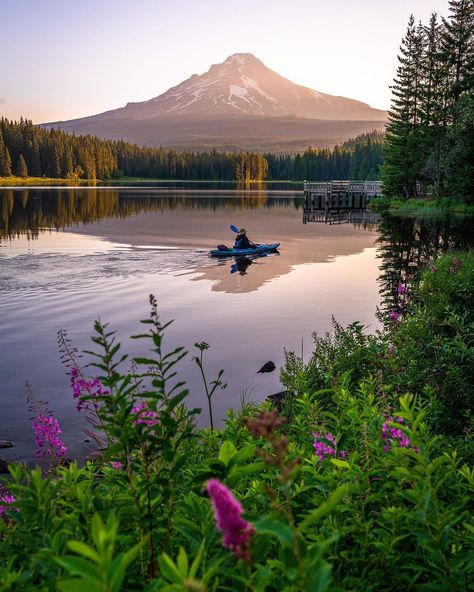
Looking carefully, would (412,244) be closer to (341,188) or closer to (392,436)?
(392,436)

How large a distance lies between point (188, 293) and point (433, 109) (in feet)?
177

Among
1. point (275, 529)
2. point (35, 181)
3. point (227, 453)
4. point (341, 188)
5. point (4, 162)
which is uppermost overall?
point (4, 162)

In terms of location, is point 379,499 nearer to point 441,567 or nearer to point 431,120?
point 441,567

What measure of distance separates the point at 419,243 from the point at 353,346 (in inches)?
1058

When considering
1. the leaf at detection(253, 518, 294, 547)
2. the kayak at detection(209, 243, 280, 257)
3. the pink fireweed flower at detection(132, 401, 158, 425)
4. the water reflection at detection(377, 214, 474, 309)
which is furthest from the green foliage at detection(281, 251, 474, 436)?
the kayak at detection(209, 243, 280, 257)

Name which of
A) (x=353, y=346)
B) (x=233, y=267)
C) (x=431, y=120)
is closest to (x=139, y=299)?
(x=233, y=267)

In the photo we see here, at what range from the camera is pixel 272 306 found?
19.0 m

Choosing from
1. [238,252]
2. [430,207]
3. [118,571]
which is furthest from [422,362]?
[430,207]

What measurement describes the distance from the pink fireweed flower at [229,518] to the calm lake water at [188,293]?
24.9ft

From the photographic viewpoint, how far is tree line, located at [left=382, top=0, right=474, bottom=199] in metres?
55.0

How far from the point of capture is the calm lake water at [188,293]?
1166cm

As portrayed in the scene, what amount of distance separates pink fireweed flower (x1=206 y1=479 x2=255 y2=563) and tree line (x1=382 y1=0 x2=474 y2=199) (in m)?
54.4

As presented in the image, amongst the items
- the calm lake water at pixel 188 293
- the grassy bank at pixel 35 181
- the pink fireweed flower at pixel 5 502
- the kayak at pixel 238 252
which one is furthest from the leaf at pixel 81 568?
the grassy bank at pixel 35 181

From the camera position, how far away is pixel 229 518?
3.99 ft
